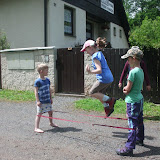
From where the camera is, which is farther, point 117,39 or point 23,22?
point 117,39

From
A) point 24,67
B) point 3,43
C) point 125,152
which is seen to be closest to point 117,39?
point 3,43

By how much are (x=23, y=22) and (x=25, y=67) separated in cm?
368

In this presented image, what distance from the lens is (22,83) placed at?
1012 cm

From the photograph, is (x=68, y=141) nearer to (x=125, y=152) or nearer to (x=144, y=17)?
(x=125, y=152)

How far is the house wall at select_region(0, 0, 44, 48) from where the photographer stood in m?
11.9

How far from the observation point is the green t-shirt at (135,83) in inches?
130

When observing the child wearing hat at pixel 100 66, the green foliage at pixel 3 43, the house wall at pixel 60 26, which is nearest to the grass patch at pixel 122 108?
the child wearing hat at pixel 100 66

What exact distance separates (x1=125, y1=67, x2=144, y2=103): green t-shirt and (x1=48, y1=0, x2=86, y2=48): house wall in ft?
29.3

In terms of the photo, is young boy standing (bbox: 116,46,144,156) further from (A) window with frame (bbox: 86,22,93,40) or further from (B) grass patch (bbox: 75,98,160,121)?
(A) window with frame (bbox: 86,22,93,40)

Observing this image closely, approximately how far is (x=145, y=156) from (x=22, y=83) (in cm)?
770

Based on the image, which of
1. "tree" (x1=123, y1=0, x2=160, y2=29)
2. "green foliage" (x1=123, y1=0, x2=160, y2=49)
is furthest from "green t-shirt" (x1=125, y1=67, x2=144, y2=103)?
"tree" (x1=123, y1=0, x2=160, y2=29)

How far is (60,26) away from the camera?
40.9 ft

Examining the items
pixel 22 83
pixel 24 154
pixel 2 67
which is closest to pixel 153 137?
pixel 24 154

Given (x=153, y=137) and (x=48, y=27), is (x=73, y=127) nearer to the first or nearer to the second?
(x=153, y=137)
